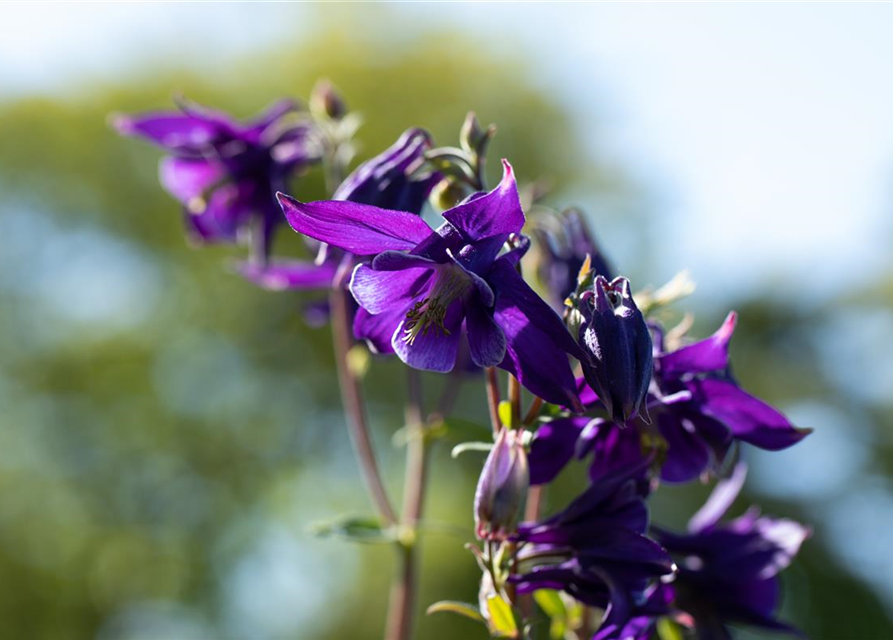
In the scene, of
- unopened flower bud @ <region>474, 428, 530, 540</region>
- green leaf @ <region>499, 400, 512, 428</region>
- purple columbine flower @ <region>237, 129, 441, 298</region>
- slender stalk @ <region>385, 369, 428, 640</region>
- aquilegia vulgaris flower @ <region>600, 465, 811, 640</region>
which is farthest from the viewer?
slender stalk @ <region>385, 369, 428, 640</region>

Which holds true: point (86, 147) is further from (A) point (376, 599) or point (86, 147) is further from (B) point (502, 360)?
(B) point (502, 360)

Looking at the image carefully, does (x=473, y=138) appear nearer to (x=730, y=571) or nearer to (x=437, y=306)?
(x=437, y=306)

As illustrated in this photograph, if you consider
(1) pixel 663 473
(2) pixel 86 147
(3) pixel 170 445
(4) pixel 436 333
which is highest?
(4) pixel 436 333

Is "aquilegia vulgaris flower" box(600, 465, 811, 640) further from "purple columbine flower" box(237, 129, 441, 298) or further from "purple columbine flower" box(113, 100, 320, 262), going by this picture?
"purple columbine flower" box(113, 100, 320, 262)

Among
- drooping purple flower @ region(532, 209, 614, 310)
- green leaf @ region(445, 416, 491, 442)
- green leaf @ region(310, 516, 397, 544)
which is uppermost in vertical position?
drooping purple flower @ region(532, 209, 614, 310)

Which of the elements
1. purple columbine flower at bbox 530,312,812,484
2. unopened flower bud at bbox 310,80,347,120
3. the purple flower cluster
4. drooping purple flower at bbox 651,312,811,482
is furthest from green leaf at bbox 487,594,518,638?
unopened flower bud at bbox 310,80,347,120

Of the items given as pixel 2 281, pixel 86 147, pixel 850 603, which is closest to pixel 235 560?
pixel 2 281

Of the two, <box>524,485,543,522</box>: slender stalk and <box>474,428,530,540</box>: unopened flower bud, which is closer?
<box>474,428,530,540</box>: unopened flower bud
